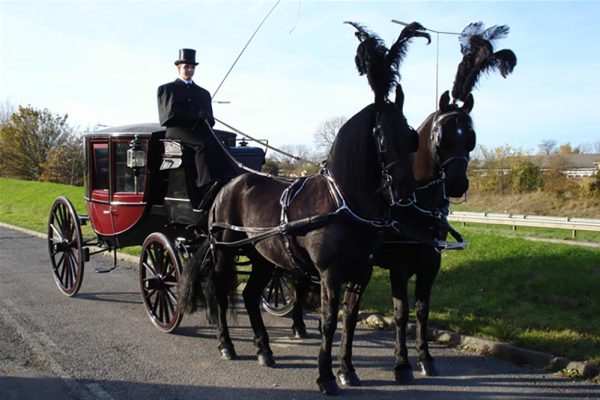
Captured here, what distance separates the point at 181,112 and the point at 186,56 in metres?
0.82

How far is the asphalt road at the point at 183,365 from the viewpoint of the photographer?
4.57 m

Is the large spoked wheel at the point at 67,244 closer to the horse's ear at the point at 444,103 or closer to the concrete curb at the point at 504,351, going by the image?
the concrete curb at the point at 504,351

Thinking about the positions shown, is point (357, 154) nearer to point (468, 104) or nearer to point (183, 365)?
point (468, 104)

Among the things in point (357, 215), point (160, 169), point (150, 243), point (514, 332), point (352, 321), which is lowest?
point (514, 332)

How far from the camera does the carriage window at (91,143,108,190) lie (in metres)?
7.51

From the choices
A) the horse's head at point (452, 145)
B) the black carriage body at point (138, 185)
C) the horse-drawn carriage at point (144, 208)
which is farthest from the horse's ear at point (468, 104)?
the black carriage body at point (138, 185)

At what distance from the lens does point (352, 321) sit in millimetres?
4762

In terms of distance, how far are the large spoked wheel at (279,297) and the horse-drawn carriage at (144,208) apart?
0.36 feet

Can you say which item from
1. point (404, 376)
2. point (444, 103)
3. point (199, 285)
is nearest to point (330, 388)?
point (404, 376)

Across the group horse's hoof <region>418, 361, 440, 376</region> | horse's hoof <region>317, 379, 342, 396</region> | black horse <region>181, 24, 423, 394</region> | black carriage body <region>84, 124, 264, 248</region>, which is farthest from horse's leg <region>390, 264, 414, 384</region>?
black carriage body <region>84, 124, 264, 248</region>

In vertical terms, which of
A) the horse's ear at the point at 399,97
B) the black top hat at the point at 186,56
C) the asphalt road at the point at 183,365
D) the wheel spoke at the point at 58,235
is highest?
the black top hat at the point at 186,56

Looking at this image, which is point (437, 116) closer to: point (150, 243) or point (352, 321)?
point (352, 321)

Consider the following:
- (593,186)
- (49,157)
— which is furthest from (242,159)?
(49,157)

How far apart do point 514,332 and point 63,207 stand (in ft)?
20.6
